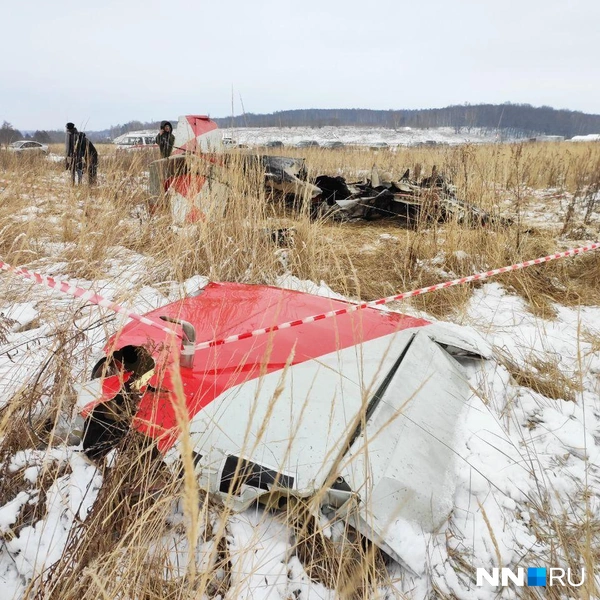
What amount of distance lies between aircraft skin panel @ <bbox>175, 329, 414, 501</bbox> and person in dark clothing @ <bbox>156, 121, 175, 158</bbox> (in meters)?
5.27

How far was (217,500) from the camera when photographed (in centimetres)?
112

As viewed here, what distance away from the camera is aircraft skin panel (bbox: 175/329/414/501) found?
3.43 ft

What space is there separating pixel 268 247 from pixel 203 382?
189 cm

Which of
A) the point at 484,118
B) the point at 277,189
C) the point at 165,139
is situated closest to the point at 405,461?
the point at 277,189

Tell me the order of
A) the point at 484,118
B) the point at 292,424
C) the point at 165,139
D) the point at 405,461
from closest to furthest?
1. the point at 292,424
2. the point at 405,461
3. the point at 165,139
4. the point at 484,118

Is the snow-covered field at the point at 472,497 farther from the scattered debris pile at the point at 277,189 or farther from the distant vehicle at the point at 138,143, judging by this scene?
the distant vehicle at the point at 138,143

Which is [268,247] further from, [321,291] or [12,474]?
[12,474]

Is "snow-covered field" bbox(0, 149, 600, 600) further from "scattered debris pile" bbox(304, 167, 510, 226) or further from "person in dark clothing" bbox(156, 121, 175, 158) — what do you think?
"person in dark clothing" bbox(156, 121, 175, 158)

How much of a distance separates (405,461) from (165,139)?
6.14m

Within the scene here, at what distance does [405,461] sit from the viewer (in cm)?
114

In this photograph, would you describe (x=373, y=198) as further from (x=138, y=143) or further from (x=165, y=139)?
(x=138, y=143)

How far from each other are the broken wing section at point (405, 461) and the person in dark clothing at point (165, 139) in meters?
5.37

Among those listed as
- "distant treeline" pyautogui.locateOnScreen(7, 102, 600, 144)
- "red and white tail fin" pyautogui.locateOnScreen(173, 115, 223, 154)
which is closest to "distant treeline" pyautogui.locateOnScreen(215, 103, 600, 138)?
"distant treeline" pyautogui.locateOnScreen(7, 102, 600, 144)

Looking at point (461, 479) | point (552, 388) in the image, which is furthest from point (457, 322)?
point (461, 479)
